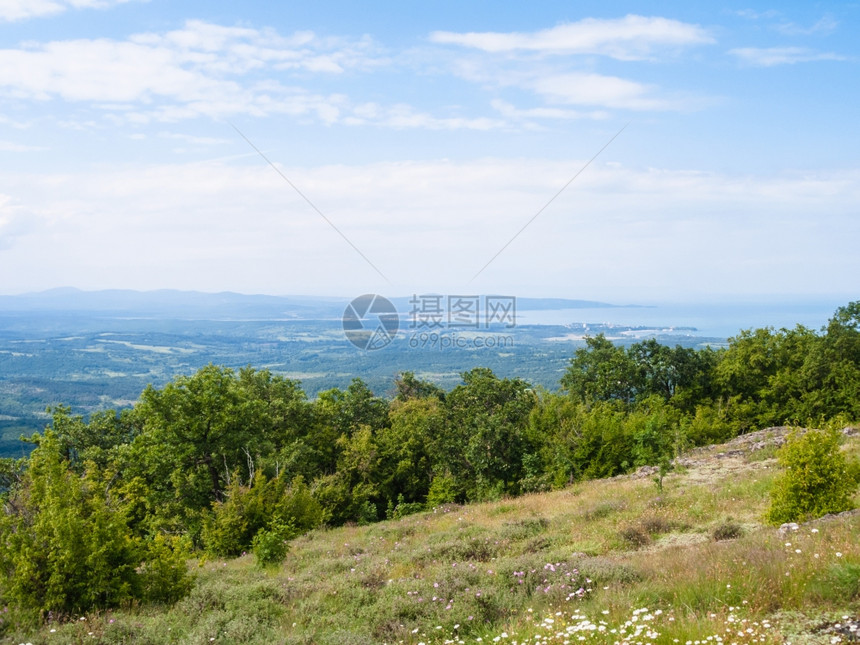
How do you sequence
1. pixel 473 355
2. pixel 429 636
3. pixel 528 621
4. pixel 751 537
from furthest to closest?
pixel 473 355, pixel 751 537, pixel 429 636, pixel 528 621

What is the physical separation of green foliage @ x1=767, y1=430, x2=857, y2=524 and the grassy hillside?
0.64 metres

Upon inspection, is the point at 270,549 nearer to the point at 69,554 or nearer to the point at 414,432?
the point at 69,554

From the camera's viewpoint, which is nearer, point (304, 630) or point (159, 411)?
point (304, 630)

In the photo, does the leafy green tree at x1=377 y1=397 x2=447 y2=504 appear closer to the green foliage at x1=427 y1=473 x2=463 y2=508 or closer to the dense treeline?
the dense treeline

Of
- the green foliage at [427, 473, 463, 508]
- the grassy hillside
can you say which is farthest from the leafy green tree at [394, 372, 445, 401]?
the grassy hillside

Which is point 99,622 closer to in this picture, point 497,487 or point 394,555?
point 394,555

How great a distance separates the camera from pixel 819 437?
33.0 feet

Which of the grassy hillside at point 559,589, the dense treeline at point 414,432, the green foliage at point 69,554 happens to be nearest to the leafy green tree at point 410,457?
the dense treeline at point 414,432

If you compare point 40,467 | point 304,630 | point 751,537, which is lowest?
point 304,630

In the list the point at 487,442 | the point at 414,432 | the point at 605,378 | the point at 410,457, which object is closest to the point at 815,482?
the point at 487,442

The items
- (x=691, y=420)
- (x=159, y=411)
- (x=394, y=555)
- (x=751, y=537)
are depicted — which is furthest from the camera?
(x=691, y=420)

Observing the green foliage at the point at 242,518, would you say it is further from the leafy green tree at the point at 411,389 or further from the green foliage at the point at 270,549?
the leafy green tree at the point at 411,389

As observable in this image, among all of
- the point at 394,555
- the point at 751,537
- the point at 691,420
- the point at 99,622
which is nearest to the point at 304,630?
the point at 99,622

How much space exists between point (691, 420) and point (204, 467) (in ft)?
85.5
